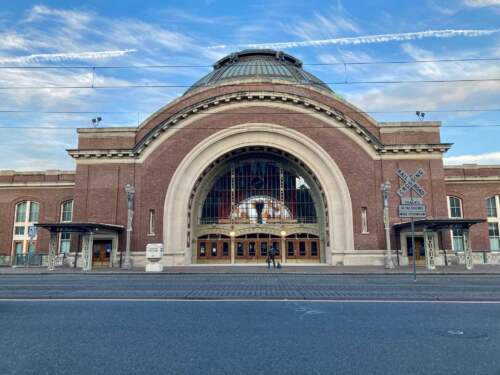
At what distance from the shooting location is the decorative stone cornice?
30797mm

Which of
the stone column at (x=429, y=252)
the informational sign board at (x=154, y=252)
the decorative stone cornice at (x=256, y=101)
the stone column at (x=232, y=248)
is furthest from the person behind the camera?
the stone column at (x=232, y=248)

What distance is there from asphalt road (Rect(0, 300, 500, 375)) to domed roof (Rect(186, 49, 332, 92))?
108ft

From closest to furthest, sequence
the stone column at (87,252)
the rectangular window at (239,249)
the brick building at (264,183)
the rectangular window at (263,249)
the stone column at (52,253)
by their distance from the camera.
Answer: the stone column at (52,253)
the stone column at (87,252)
the brick building at (264,183)
the rectangular window at (263,249)
the rectangular window at (239,249)

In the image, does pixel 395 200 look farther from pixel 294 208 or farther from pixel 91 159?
pixel 91 159

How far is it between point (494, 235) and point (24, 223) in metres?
47.9

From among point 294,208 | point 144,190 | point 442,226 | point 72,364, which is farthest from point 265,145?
point 72,364

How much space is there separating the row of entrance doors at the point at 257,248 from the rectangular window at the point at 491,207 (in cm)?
1760

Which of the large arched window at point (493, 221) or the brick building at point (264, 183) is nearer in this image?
the brick building at point (264, 183)

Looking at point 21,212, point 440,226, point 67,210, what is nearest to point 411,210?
point 440,226

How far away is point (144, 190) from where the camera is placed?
31.3m

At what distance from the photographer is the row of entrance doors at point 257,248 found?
3344 centimetres

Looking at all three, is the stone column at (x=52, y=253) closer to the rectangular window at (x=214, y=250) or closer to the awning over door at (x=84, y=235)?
the awning over door at (x=84, y=235)

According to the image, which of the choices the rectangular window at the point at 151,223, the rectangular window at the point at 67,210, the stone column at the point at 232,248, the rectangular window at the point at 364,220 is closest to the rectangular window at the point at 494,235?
the rectangular window at the point at 364,220

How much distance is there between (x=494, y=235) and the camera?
114 feet
